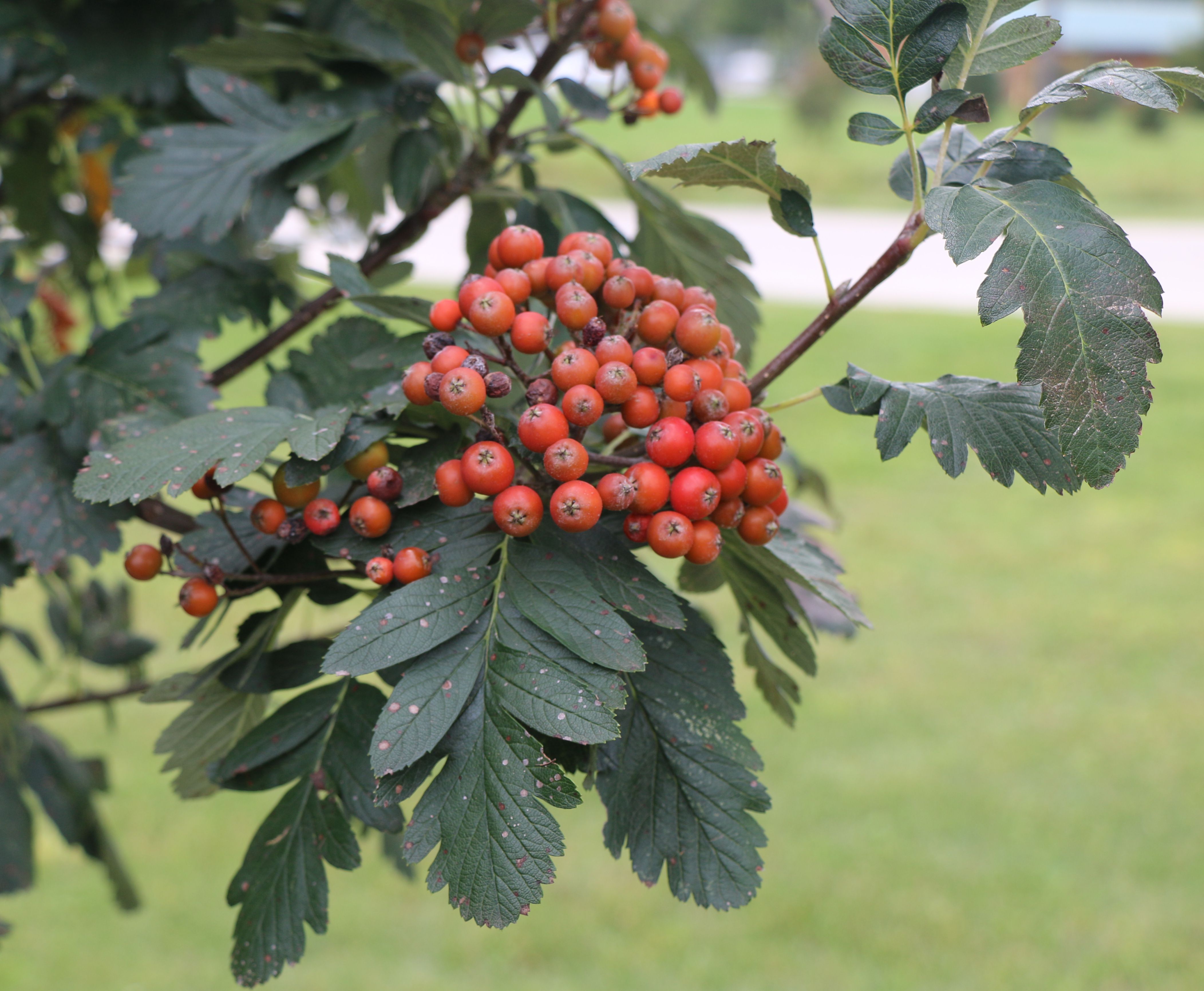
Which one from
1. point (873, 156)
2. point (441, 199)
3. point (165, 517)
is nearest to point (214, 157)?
point (441, 199)

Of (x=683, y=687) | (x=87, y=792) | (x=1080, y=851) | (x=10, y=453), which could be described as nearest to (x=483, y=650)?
(x=683, y=687)

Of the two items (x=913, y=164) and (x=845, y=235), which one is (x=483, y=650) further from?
(x=845, y=235)

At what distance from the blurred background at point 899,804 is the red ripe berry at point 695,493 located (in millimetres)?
894

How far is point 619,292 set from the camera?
95 centimetres

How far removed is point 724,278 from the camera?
4.56 feet

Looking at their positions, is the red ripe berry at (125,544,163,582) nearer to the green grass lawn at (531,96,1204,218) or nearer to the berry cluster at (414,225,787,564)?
the berry cluster at (414,225,787,564)

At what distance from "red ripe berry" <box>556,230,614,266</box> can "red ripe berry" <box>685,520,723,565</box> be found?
253mm

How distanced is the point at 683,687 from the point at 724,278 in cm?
60

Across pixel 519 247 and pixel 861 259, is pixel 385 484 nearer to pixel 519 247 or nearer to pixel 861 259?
pixel 519 247

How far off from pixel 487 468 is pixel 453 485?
4 cm

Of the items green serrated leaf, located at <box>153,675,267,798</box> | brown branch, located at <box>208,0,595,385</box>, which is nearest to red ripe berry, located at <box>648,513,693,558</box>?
green serrated leaf, located at <box>153,675,267,798</box>

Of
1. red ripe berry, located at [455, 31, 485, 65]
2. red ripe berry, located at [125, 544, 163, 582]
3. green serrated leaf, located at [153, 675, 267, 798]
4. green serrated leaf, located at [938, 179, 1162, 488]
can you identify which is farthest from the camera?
red ripe berry, located at [455, 31, 485, 65]

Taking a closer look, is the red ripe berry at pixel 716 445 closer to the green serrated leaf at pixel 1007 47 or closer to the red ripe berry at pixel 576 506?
the red ripe berry at pixel 576 506

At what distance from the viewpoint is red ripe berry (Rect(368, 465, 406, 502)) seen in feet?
3.08
